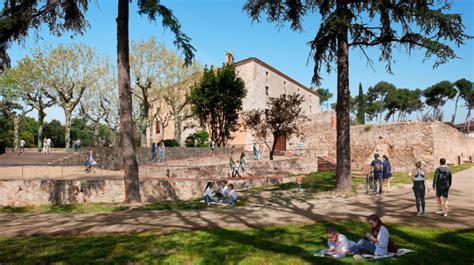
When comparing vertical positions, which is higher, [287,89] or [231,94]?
[287,89]

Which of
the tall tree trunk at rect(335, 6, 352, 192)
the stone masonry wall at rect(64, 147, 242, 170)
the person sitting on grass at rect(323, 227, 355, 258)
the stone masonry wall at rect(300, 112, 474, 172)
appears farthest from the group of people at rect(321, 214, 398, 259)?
the stone masonry wall at rect(300, 112, 474, 172)

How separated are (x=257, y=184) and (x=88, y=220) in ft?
38.1

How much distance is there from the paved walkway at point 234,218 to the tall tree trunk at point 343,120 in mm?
2231

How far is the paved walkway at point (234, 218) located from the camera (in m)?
8.08

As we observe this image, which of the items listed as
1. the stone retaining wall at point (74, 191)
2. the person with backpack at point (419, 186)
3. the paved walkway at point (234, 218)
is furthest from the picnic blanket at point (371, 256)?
the stone retaining wall at point (74, 191)

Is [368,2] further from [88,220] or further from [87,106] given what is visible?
[87,106]

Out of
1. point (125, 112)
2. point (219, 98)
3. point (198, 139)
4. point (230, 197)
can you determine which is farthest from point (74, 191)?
point (198, 139)

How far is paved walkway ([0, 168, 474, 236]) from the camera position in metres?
8.08

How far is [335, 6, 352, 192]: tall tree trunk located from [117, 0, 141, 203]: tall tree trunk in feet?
27.2

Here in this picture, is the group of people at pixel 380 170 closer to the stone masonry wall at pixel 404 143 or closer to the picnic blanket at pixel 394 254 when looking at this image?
the picnic blanket at pixel 394 254

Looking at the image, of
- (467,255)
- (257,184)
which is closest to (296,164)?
(257,184)

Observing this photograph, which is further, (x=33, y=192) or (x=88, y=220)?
(x=33, y=192)

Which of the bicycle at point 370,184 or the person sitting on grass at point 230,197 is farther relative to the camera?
the bicycle at point 370,184

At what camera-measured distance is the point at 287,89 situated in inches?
1933
